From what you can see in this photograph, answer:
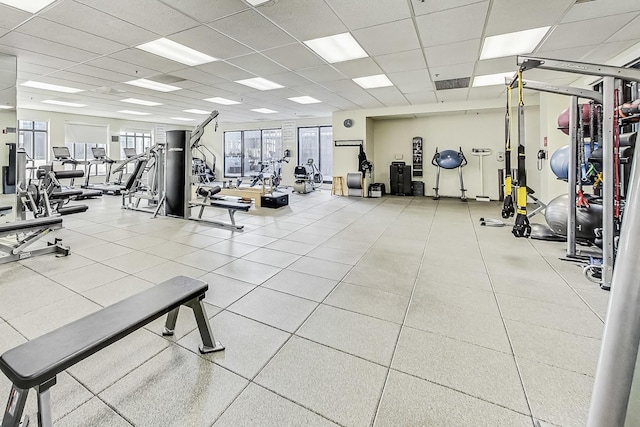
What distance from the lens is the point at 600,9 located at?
11.1 ft

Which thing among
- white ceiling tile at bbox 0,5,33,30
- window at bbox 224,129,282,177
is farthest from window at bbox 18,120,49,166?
white ceiling tile at bbox 0,5,33,30

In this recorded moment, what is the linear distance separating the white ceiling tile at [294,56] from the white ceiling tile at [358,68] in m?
0.45

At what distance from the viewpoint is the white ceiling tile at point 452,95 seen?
722 centimetres

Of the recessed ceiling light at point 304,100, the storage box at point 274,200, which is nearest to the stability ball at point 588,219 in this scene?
the storage box at point 274,200

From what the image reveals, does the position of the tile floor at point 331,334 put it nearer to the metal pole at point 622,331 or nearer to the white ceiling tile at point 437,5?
the metal pole at point 622,331

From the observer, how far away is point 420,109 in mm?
8859

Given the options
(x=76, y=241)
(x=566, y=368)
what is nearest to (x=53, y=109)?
(x=76, y=241)

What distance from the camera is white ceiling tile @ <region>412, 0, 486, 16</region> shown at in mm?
3223

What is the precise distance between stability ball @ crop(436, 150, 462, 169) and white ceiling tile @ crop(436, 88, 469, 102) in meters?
1.44

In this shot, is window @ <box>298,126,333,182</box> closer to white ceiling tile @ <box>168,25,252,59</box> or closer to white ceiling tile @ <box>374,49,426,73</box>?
white ceiling tile @ <box>374,49,426,73</box>

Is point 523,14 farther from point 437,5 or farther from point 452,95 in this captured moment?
point 452,95

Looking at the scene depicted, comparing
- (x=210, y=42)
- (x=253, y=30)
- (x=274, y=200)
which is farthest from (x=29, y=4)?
(x=274, y=200)

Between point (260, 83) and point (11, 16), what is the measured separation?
3.97 meters

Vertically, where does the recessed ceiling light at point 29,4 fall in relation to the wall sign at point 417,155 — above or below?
above
